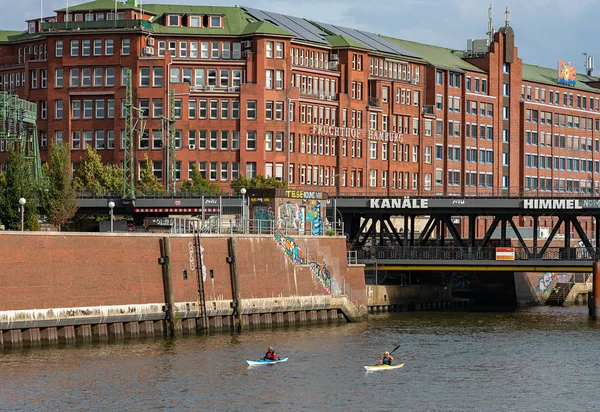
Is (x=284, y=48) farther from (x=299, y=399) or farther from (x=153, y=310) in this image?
(x=299, y=399)

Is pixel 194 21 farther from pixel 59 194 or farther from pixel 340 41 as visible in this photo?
pixel 59 194

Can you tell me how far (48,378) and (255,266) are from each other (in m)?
31.9

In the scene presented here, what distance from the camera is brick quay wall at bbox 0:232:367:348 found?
87.6 metres

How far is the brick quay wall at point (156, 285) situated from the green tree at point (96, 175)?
137ft

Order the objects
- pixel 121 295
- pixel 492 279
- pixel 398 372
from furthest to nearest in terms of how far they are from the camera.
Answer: pixel 492 279 < pixel 121 295 < pixel 398 372

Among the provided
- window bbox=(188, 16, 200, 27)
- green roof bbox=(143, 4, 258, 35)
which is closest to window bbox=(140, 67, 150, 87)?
green roof bbox=(143, 4, 258, 35)

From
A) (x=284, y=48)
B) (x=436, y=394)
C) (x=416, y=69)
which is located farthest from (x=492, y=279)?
(x=436, y=394)

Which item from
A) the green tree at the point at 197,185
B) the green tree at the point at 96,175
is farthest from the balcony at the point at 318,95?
the green tree at the point at 96,175

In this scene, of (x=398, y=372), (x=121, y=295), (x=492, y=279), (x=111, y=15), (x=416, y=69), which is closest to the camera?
(x=398, y=372)

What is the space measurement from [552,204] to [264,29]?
55.4 meters

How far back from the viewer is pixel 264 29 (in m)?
170

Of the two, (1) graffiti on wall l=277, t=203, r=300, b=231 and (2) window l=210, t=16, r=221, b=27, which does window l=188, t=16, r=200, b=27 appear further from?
(1) graffiti on wall l=277, t=203, r=300, b=231

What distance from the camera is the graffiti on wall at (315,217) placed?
121 meters

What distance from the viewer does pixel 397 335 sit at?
344ft
